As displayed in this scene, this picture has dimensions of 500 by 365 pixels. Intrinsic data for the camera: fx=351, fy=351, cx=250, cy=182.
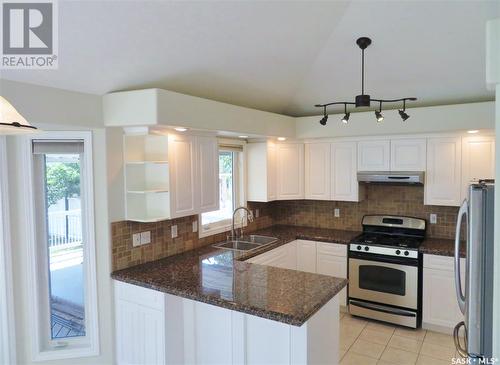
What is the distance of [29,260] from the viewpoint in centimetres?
297

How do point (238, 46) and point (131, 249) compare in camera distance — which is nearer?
point (238, 46)

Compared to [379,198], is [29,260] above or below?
below

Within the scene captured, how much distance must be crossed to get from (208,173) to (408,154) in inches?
93.2

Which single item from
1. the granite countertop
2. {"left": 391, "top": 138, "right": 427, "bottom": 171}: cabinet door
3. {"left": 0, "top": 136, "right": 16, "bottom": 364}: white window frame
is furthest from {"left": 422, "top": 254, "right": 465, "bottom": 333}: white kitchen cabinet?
A: {"left": 0, "top": 136, "right": 16, "bottom": 364}: white window frame

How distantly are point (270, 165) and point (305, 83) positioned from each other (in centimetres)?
114

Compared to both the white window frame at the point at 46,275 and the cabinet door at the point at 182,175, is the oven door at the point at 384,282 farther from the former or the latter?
the white window frame at the point at 46,275

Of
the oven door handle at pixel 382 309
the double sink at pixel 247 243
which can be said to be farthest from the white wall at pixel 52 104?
the oven door handle at pixel 382 309

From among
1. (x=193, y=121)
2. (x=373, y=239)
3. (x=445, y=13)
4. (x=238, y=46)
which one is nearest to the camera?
(x=445, y=13)

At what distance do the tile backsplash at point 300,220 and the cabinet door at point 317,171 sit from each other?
39 cm

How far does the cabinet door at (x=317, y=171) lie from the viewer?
4656mm

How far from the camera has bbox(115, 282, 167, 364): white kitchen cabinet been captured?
2.79 m

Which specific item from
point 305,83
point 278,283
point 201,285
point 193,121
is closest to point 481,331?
point 278,283

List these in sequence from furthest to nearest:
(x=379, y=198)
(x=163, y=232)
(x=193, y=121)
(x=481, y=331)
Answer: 1. (x=379, y=198)
2. (x=163, y=232)
3. (x=193, y=121)
4. (x=481, y=331)

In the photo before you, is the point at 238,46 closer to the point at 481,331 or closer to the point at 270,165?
the point at 270,165
